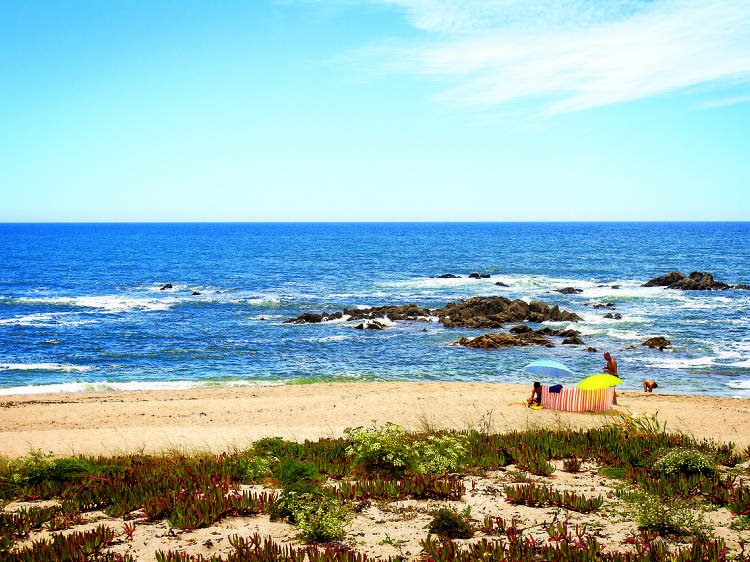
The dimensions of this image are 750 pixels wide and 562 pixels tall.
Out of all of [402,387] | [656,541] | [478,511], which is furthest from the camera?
[402,387]

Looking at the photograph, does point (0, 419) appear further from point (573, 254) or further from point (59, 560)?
point (573, 254)

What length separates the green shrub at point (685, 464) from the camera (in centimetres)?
857

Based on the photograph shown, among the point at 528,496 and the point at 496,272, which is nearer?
the point at 528,496

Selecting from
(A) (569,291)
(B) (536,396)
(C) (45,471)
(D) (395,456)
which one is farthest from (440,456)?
(A) (569,291)

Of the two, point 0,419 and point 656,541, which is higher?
point 656,541

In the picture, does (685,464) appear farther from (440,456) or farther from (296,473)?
(296,473)

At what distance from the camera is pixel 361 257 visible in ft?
343

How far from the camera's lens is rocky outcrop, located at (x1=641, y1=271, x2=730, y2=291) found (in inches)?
2293

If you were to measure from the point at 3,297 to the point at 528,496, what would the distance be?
202ft

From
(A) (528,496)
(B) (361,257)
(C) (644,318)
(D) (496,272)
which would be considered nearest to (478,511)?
(A) (528,496)

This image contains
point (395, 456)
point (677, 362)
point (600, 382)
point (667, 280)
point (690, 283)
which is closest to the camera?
point (395, 456)

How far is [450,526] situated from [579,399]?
1439cm

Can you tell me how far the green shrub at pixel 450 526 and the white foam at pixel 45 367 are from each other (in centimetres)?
2712

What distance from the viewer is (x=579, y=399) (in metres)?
19.9
